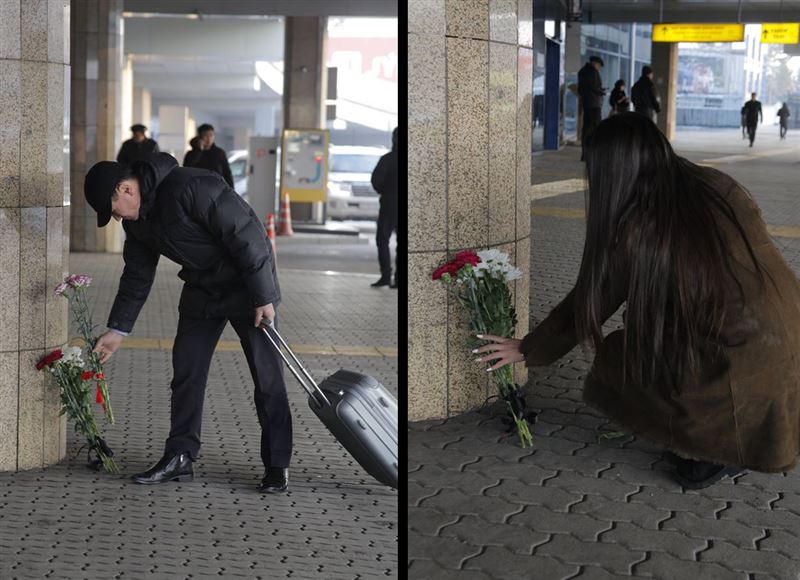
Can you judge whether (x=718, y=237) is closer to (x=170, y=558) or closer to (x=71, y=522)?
(x=170, y=558)

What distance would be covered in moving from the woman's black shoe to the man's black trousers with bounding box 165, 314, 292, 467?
1.46 m

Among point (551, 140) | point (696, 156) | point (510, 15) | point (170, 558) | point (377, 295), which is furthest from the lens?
point (377, 295)

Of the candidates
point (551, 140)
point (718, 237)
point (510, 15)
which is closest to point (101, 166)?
point (510, 15)

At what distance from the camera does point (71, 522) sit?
4.03 meters

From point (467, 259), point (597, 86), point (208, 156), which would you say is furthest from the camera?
point (208, 156)

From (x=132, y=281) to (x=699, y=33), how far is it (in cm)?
557

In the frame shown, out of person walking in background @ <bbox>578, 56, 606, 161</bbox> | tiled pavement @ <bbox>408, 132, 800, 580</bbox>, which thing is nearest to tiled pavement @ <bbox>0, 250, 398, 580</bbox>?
tiled pavement @ <bbox>408, 132, 800, 580</bbox>

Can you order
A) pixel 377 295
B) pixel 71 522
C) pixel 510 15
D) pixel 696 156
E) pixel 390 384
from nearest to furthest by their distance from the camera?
pixel 71 522
pixel 510 15
pixel 390 384
pixel 696 156
pixel 377 295

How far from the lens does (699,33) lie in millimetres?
8625

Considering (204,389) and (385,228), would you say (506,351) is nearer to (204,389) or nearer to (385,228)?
(204,389)

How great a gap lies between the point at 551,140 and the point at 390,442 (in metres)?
2.31

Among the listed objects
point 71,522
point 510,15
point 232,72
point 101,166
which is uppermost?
point 232,72

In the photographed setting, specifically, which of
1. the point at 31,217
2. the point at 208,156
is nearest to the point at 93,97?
the point at 208,156

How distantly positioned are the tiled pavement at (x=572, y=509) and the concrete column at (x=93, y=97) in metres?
10.7
